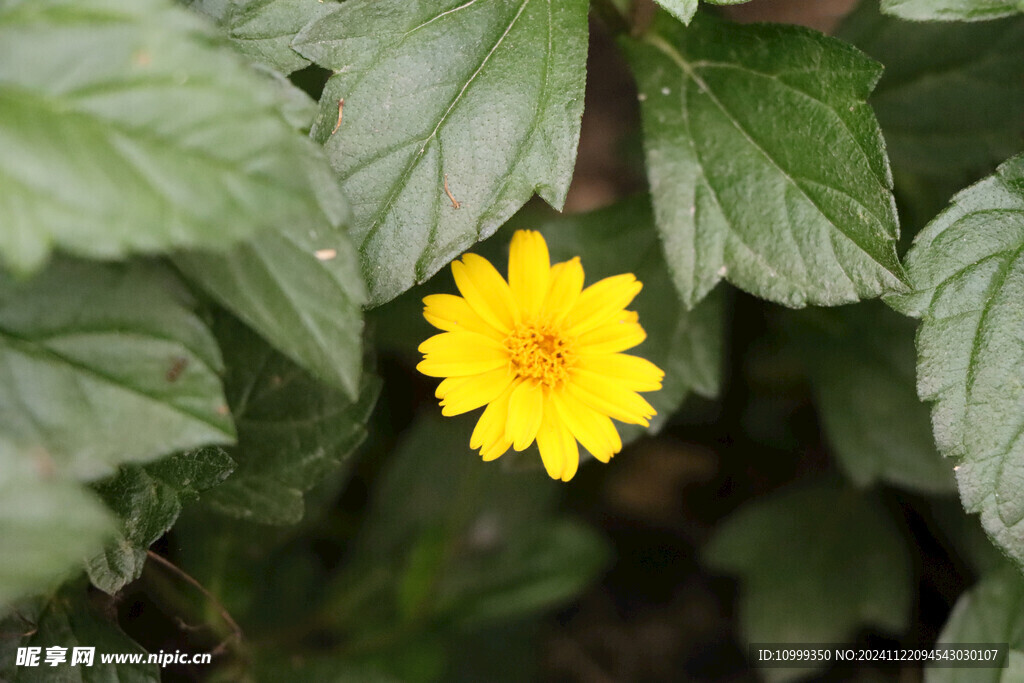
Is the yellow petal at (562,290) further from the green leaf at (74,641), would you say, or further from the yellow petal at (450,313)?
the green leaf at (74,641)

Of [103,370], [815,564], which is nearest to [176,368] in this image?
[103,370]

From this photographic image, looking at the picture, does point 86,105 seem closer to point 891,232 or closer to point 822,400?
point 891,232

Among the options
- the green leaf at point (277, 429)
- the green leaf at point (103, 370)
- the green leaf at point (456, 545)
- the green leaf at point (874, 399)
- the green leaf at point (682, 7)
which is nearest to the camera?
the green leaf at point (103, 370)

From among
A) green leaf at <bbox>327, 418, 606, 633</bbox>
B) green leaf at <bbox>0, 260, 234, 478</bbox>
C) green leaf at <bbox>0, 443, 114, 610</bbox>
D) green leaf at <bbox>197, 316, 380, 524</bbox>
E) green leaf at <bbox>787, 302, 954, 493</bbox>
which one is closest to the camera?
green leaf at <bbox>0, 443, 114, 610</bbox>

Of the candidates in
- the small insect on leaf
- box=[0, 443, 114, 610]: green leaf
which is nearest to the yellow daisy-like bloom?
the small insect on leaf

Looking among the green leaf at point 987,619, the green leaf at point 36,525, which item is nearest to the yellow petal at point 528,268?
the green leaf at point 36,525

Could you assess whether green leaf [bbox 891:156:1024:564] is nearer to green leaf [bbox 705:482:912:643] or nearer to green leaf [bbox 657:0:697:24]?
green leaf [bbox 657:0:697:24]
